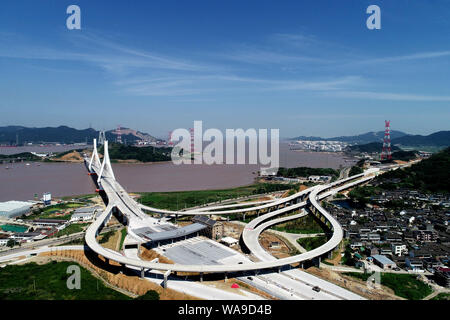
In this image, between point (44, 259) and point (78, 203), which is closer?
point (44, 259)

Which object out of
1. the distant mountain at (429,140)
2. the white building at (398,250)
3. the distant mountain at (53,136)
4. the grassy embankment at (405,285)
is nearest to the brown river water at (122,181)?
the white building at (398,250)

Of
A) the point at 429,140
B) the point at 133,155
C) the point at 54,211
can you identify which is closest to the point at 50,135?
the point at 133,155

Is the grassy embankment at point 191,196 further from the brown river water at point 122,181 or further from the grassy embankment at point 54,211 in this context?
the grassy embankment at point 54,211

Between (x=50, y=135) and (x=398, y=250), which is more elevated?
(x=50, y=135)

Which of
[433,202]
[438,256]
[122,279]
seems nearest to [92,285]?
[122,279]

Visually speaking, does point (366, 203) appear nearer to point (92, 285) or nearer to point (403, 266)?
point (403, 266)

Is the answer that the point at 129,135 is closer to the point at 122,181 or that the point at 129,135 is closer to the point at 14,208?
the point at 122,181

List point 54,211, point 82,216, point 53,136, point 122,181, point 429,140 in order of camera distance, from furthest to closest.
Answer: point 429,140, point 53,136, point 122,181, point 54,211, point 82,216

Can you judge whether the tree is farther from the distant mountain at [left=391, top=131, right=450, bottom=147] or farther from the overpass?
the distant mountain at [left=391, top=131, right=450, bottom=147]

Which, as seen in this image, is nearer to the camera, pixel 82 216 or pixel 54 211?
pixel 82 216
